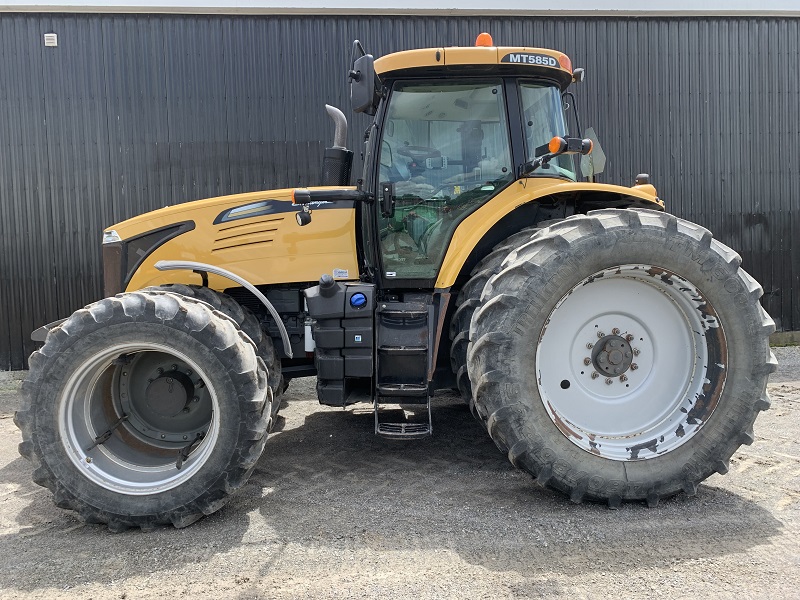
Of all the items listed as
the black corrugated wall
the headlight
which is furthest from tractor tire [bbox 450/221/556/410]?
the black corrugated wall

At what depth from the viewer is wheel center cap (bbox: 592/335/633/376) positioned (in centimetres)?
335

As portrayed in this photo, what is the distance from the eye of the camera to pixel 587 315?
Result: 3.37m

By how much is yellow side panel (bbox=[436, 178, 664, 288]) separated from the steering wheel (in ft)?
1.51

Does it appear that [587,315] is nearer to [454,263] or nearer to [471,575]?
[454,263]

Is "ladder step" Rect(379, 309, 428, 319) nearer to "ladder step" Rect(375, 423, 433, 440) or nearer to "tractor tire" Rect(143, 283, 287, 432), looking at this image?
"ladder step" Rect(375, 423, 433, 440)

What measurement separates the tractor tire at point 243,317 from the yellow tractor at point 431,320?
0.02m

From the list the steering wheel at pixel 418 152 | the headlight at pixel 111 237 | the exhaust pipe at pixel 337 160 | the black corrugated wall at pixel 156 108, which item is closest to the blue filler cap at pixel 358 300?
the steering wheel at pixel 418 152

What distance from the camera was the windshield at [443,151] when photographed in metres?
3.76

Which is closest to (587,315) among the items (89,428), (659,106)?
(89,428)

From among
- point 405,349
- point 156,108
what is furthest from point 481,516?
point 156,108

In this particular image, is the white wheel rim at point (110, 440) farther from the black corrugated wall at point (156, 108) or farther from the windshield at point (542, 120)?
the black corrugated wall at point (156, 108)

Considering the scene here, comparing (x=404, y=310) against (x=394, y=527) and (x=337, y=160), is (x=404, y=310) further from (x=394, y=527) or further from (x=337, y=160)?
(x=337, y=160)

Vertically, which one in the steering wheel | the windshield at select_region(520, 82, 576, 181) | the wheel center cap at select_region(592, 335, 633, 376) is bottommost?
the wheel center cap at select_region(592, 335, 633, 376)

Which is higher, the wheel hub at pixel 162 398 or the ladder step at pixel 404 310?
the ladder step at pixel 404 310
